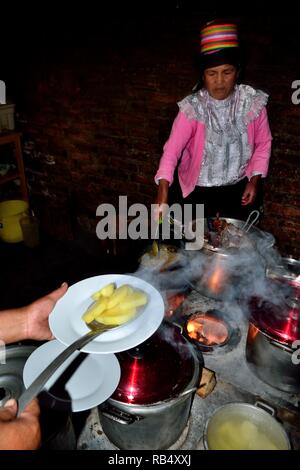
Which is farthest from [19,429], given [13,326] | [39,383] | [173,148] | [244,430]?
[173,148]

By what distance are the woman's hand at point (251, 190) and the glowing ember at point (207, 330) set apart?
181cm

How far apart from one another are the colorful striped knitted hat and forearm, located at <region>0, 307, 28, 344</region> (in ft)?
9.25

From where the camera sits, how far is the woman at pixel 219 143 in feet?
11.5

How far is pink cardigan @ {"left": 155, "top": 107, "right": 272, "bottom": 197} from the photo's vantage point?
11.7 ft

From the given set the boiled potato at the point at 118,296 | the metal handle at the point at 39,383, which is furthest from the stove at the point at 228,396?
the metal handle at the point at 39,383

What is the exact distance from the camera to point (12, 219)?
5855 mm

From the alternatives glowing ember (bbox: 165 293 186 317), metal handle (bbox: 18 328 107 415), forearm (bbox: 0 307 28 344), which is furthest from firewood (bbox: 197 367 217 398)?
forearm (bbox: 0 307 28 344)

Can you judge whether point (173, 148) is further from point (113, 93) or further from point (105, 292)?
point (105, 292)

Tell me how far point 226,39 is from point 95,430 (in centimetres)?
348

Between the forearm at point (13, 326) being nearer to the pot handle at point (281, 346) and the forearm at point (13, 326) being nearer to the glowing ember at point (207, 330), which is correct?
the glowing ember at point (207, 330)

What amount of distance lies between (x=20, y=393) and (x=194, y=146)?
2988 mm

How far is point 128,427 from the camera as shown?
1.71 meters

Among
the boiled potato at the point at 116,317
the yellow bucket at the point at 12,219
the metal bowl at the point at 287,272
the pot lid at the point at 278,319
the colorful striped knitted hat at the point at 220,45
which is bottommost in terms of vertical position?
the yellow bucket at the point at 12,219

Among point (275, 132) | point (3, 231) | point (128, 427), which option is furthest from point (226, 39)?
point (3, 231)
